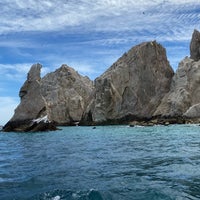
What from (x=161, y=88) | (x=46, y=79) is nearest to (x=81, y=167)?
(x=161, y=88)

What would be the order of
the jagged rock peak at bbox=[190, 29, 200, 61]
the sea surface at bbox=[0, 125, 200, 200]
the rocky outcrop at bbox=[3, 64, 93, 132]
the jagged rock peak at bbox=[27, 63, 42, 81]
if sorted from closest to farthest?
1. the sea surface at bbox=[0, 125, 200, 200]
2. the jagged rock peak at bbox=[27, 63, 42, 81]
3. the jagged rock peak at bbox=[190, 29, 200, 61]
4. the rocky outcrop at bbox=[3, 64, 93, 132]

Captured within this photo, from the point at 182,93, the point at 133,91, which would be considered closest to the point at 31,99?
the point at 182,93

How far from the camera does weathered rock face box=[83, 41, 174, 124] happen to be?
128500mm

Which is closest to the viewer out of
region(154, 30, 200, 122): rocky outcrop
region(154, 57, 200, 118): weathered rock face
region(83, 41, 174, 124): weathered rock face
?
region(154, 30, 200, 122): rocky outcrop

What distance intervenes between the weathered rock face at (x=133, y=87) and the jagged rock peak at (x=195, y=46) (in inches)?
407

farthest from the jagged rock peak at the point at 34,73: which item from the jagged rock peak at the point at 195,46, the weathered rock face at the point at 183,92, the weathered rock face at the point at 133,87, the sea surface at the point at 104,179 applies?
the jagged rock peak at the point at 195,46

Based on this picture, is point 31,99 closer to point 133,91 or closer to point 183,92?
point 183,92

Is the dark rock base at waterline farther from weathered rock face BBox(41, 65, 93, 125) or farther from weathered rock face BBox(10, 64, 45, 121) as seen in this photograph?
weathered rock face BBox(41, 65, 93, 125)

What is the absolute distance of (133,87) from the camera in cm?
13650

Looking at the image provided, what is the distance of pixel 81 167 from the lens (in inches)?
768

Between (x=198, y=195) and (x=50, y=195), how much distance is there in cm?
500

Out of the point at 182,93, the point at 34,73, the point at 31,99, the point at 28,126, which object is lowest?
the point at 28,126

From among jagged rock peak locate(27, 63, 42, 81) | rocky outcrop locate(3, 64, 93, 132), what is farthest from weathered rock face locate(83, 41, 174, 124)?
jagged rock peak locate(27, 63, 42, 81)

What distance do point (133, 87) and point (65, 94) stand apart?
30.4 meters
